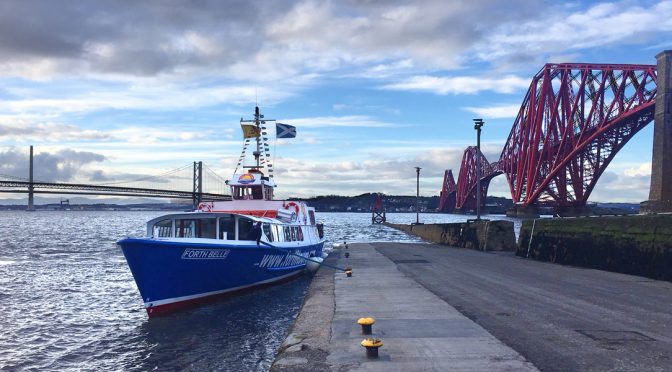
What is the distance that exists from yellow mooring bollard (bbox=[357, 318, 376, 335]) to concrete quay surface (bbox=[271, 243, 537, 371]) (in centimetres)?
16

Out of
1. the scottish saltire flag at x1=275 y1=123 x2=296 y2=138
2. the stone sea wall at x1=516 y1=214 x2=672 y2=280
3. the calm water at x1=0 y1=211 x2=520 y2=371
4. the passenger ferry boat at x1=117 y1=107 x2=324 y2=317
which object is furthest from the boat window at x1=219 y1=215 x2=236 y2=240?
the stone sea wall at x1=516 y1=214 x2=672 y2=280

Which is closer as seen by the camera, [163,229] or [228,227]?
[228,227]

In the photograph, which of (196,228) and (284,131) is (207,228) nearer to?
(196,228)

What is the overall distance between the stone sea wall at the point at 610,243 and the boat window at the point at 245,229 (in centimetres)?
1332

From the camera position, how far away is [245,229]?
21.4m

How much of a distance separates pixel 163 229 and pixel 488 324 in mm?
13602

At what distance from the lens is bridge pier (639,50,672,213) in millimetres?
56406

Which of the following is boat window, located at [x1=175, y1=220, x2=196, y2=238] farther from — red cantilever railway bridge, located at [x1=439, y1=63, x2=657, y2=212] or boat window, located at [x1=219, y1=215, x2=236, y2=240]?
red cantilever railway bridge, located at [x1=439, y1=63, x2=657, y2=212]

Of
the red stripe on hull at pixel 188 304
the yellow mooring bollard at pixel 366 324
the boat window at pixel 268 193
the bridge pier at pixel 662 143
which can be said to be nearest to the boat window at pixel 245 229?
the red stripe on hull at pixel 188 304

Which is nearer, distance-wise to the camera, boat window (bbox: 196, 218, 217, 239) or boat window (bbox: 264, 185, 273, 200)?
boat window (bbox: 196, 218, 217, 239)

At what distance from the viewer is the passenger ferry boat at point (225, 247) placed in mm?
17438

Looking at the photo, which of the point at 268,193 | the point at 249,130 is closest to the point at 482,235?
the point at 268,193

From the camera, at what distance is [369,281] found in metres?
19.9

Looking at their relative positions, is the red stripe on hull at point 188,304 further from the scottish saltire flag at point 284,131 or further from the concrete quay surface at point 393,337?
the scottish saltire flag at point 284,131
